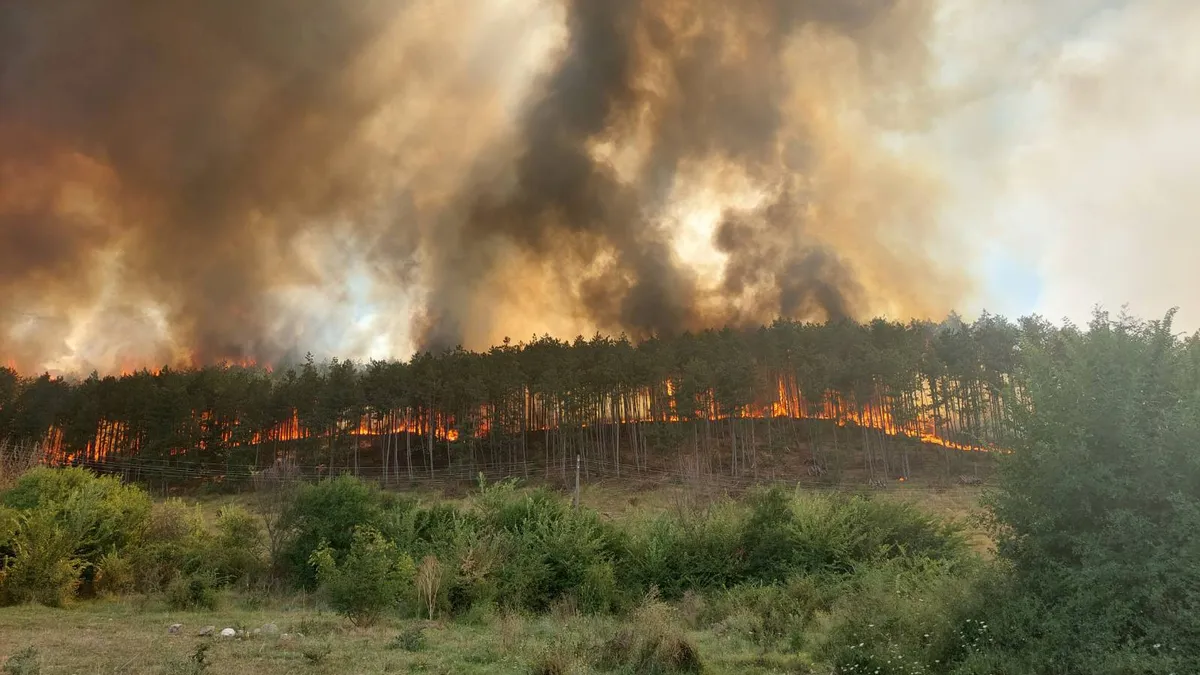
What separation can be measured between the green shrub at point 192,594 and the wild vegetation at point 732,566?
0.07m

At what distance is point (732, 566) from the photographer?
27984 mm

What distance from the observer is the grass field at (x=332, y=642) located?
13.7 m

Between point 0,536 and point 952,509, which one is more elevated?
point 0,536

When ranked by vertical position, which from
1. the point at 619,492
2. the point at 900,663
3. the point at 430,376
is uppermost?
the point at 430,376

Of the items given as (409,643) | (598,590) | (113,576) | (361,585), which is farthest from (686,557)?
(113,576)

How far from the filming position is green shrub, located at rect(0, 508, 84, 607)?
25.0 metres

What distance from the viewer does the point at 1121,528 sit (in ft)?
33.3

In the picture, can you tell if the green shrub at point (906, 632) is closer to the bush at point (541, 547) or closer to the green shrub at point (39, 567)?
the bush at point (541, 547)

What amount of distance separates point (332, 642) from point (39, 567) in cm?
1731

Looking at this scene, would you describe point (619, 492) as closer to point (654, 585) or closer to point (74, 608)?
point (654, 585)

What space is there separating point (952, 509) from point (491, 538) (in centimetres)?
3392

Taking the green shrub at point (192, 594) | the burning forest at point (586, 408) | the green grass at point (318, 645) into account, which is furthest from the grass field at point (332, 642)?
the burning forest at point (586, 408)

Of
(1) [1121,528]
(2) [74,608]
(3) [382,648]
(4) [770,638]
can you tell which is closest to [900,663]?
(1) [1121,528]

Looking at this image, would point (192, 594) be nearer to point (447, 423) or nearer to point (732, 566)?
point (732, 566)
